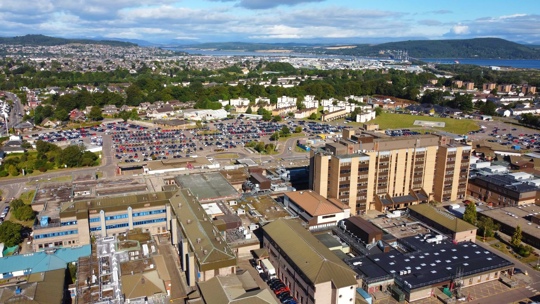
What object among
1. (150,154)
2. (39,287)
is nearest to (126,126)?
(150,154)

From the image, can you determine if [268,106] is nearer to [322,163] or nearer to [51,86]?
[322,163]

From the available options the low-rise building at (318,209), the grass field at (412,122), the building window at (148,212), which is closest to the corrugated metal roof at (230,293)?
the low-rise building at (318,209)

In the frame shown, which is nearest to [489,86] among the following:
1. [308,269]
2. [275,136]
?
[275,136]

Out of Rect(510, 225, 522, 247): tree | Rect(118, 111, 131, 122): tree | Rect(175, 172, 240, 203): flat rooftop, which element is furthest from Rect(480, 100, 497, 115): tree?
Rect(118, 111, 131, 122): tree

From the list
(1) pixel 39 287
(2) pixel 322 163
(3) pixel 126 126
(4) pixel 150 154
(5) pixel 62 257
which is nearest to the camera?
(1) pixel 39 287

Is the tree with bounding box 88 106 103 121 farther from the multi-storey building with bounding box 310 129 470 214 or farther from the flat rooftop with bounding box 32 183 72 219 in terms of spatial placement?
the multi-storey building with bounding box 310 129 470 214

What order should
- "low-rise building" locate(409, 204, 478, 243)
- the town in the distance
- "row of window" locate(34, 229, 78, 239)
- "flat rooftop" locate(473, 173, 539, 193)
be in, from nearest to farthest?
the town in the distance, "row of window" locate(34, 229, 78, 239), "low-rise building" locate(409, 204, 478, 243), "flat rooftop" locate(473, 173, 539, 193)

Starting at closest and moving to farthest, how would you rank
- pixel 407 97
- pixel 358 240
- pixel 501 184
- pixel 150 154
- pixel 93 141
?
pixel 358 240
pixel 501 184
pixel 150 154
pixel 93 141
pixel 407 97
